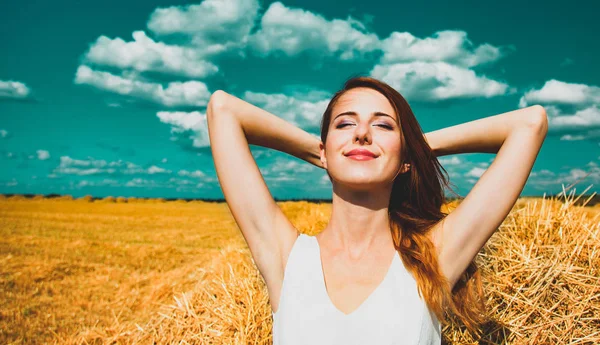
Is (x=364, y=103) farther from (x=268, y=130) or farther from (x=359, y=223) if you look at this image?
(x=359, y=223)

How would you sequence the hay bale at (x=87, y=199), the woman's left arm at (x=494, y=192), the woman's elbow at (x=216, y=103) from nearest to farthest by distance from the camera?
the woman's left arm at (x=494, y=192) → the woman's elbow at (x=216, y=103) → the hay bale at (x=87, y=199)

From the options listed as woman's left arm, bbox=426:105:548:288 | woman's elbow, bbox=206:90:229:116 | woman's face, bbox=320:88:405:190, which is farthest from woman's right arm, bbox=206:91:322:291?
woman's left arm, bbox=426:105:548:288

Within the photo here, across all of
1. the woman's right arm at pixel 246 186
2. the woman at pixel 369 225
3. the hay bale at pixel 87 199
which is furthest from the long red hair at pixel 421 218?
the hay bale at pixel 87 199

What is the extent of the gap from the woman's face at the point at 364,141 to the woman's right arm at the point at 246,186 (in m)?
0.42

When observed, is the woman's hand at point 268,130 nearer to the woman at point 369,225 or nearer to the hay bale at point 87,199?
the woman at point 369,225

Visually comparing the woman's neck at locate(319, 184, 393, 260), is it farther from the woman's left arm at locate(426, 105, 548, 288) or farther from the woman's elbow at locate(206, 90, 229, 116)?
the woman's elbow at locate(206, 90, 229, 116)

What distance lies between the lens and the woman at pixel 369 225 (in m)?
2.21

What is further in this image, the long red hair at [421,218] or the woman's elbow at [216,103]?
the woman's elbow at [216,103]

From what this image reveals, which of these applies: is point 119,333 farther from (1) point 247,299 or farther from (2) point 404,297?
(2) point 404,297

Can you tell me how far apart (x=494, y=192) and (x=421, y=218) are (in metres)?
0.63

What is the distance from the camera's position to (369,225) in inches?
100.0

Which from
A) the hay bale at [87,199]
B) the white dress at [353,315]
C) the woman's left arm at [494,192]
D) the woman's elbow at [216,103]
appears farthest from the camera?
the hay bale at [87,199]

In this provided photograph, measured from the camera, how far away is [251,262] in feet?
11.9

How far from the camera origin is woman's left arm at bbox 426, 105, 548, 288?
231 cm
